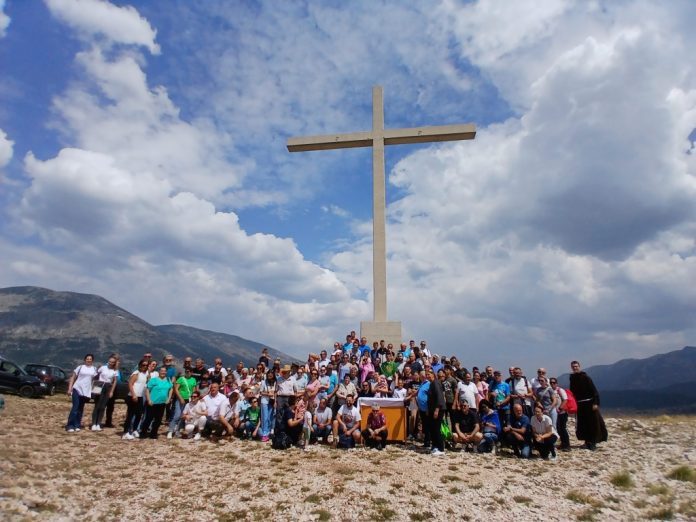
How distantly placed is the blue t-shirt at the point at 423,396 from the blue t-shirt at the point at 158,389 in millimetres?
6087

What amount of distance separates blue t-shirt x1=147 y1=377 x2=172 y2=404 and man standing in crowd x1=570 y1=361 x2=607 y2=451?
9867mm

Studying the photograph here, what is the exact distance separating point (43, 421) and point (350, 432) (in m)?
8.48

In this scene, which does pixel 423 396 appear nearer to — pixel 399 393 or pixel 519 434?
pixel 399 393

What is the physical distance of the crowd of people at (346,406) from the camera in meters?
9.90

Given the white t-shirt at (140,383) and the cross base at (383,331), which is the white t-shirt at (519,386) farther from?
the white t-shirt at (140,383)

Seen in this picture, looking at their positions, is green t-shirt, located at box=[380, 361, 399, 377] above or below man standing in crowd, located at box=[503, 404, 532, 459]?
above

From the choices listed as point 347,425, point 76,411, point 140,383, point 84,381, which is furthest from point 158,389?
point 347,425

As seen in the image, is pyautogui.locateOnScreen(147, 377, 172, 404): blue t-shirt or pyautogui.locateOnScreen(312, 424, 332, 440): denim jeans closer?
pyautogui.locateOnScreen(147, 377, 172, 404): blue t-shirt

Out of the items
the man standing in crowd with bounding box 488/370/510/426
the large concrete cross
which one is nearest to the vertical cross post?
the large concrete cross

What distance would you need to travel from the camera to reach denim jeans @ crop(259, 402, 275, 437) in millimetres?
10766

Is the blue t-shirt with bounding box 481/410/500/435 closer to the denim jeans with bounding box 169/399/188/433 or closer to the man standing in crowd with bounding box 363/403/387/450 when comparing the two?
the man standing in crowd with bounding box 363/403/387/450

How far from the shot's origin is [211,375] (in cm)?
1216

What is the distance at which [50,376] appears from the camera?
65.6 feet

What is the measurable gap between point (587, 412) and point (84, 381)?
12.3m
